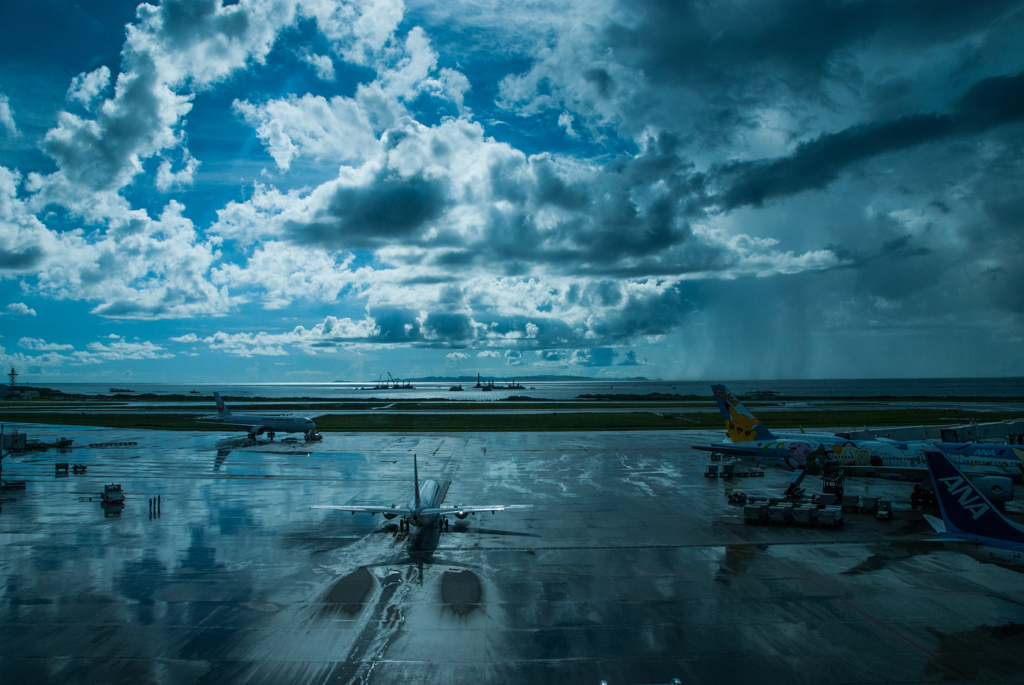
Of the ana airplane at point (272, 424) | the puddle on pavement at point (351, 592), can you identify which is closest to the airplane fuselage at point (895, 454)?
the puddle on pavement at point (351, 592)

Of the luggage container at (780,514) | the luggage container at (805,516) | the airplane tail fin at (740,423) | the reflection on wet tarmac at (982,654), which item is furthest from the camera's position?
the airplane tail fin at (740,423)

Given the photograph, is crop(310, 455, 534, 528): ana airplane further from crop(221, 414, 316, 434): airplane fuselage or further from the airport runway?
crop(221, 414, 316, 434): airplane fuselage

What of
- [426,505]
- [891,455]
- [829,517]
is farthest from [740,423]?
[426,505]

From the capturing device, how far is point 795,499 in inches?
1617

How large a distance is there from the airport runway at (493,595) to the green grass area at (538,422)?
169ft

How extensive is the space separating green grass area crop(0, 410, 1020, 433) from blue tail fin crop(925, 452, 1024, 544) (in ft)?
229

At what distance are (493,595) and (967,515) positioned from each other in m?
21.0

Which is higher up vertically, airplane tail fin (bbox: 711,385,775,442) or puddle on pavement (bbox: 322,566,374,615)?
airplane tail fin (bbox: 711,385,775,442)

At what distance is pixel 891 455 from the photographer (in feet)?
135

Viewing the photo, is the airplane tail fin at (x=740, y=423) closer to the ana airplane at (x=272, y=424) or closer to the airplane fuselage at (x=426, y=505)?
the airplane fuselage at (x=426, y=505)

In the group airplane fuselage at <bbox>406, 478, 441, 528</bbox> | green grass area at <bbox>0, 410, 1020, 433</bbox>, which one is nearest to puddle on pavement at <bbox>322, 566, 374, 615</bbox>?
airplane fuselage at <bbox>406, 478, 441, 528</bbox>

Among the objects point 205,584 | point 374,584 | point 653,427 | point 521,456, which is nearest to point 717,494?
point 521,456

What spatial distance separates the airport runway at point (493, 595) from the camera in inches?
699

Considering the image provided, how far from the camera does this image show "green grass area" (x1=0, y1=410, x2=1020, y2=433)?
9506cm
